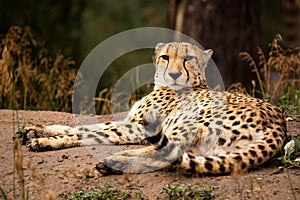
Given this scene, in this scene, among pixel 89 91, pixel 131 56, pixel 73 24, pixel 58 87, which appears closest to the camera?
pixel 58 87

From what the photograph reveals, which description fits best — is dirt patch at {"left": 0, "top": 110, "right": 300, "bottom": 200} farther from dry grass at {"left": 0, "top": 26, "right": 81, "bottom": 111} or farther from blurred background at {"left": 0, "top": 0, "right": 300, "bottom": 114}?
dry grass at {"left": 0, "top": 26, "right": 81, "bottom": 111}

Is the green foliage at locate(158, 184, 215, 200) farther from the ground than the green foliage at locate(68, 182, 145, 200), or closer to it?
farther from the ground

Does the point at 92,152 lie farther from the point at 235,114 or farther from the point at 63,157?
the point at 235,114

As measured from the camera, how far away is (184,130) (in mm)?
3500

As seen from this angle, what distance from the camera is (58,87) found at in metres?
5.41

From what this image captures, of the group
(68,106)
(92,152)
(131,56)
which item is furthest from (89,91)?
(131,56)

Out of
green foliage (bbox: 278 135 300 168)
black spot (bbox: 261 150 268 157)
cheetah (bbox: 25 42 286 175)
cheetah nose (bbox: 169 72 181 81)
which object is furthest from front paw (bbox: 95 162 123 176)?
cheetah nose (bbox: 169 72 181 81)

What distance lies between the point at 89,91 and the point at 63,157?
287 centimetres

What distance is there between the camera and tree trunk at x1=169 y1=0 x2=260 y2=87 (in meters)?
6.17

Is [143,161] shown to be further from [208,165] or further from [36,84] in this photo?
[36,84]

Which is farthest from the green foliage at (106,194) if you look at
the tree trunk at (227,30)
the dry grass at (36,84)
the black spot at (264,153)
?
the tree trunk at (227,30)

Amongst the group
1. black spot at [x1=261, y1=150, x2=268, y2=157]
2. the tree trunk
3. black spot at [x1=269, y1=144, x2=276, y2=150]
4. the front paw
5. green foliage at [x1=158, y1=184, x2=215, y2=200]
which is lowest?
green foliage at [x1=158, y1=184, x2=215, y2=200]

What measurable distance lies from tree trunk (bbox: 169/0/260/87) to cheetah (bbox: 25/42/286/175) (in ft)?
5.95

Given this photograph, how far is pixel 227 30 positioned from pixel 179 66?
2239mm
